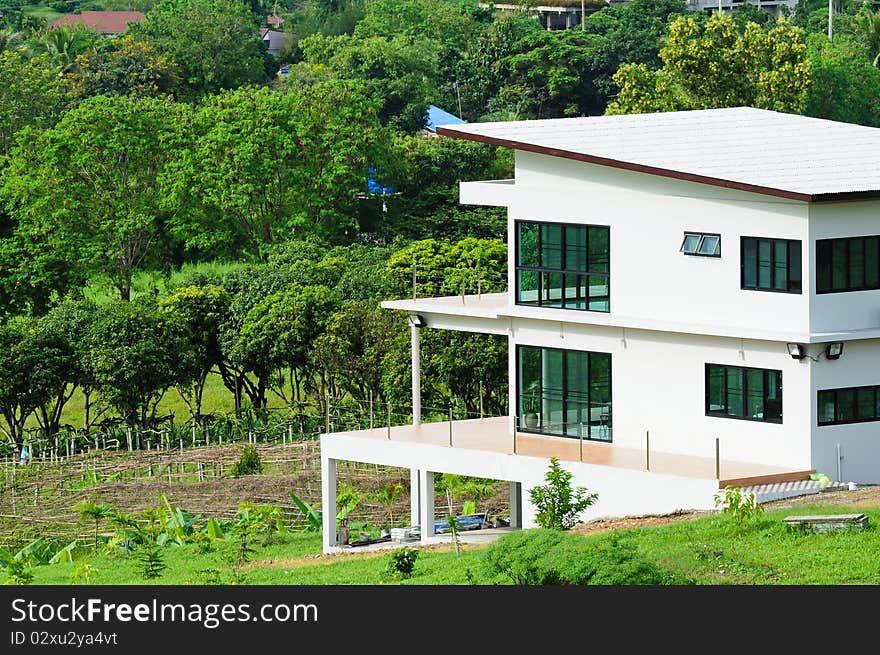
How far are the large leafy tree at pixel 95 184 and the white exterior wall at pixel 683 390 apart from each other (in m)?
28.6

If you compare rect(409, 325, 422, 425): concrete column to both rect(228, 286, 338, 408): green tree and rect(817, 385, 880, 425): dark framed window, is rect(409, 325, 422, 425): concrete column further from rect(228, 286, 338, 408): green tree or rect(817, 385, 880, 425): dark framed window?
rect(228, 286, 338, 408): green tree

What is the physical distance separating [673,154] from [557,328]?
10.5 feet

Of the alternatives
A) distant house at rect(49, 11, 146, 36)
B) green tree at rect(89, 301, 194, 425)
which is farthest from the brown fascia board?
distant house at rect(49, 11, 146, 36)

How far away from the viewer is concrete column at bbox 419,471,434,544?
29.7 meters

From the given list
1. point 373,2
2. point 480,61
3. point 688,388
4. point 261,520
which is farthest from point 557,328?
point 373,2

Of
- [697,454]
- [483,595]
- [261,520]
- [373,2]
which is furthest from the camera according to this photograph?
[373,2]

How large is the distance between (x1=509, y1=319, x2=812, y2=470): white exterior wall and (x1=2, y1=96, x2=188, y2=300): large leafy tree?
28.6m

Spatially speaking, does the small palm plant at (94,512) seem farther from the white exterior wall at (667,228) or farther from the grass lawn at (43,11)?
the grass lawn at (43,11)

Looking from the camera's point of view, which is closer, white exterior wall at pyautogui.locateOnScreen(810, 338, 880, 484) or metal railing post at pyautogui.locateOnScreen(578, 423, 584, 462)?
white exterior wall at pyautogui.locateOnScreen(810, 338, 880, 484)

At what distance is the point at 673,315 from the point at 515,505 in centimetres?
476

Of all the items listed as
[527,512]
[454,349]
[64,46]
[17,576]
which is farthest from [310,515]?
[64,46]

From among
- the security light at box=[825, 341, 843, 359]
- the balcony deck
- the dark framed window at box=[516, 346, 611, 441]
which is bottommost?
the balcony deck

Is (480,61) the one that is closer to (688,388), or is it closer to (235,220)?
(235,220)

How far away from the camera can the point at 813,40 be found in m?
89.1
